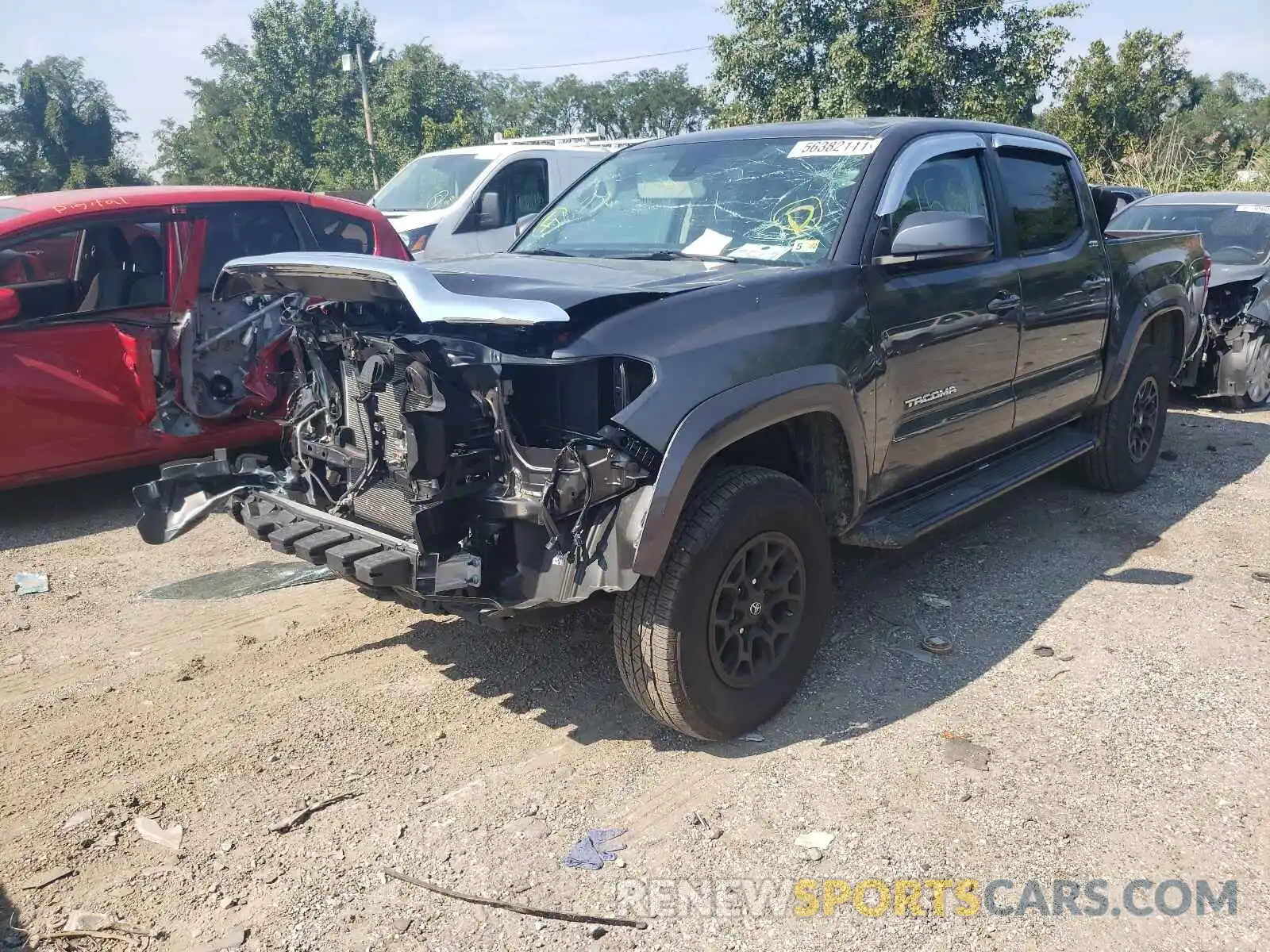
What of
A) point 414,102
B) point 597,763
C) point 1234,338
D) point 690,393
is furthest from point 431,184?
point 414,102

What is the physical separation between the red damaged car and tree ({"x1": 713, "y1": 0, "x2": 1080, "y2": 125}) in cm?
1593

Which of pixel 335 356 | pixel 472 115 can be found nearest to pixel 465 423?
pixel 335 356

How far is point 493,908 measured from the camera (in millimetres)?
2607

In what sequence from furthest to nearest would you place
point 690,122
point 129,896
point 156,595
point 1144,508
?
point 690,122, point 1144,508, point 156,595, point 129,896

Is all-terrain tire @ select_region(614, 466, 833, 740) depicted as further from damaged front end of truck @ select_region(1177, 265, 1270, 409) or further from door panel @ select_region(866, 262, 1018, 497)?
damaged front end of truck @ select_region(1177, 265, 1270, 409)

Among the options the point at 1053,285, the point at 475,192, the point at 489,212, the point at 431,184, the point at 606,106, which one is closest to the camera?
the point at 1053,285

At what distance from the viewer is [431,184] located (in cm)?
1102

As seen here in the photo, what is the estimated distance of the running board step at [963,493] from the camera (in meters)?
3.83

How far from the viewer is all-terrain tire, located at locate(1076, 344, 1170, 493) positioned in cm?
572

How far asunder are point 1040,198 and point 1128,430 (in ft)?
5.52

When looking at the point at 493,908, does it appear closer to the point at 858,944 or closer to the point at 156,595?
the point at 858,944

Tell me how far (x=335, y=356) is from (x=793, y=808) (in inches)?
84.3

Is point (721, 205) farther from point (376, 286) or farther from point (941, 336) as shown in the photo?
point (376, 286)

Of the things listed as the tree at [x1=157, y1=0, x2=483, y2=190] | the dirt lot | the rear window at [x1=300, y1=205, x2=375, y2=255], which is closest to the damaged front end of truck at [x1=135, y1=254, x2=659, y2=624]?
the dirt lot
